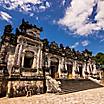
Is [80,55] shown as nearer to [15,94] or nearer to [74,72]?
[74,72]

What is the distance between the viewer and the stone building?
53.4 feet

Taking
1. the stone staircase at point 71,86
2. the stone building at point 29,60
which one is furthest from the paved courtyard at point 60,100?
the stone staircase at point 71,86

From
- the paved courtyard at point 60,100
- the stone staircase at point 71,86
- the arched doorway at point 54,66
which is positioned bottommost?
the paved courtyard at point 60,100

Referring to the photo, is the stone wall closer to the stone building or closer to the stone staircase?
the stone building

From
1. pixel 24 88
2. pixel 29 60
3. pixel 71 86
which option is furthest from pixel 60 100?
pixel 29 60

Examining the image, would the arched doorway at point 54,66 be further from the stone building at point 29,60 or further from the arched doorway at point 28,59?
the arched doorway at point 28,59

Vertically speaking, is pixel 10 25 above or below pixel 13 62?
above

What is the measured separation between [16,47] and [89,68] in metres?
18.1

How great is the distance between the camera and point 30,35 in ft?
66.8

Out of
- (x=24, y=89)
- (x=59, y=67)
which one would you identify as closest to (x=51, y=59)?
(x=59, y=67)

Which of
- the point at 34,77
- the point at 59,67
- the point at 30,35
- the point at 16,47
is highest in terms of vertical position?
the point at 30,35

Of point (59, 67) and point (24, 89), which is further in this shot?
point (59, 67)

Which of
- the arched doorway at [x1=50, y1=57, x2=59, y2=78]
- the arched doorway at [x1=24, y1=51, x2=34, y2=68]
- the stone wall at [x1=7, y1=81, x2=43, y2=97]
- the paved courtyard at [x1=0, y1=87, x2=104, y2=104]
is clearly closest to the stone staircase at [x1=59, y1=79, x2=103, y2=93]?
the stone wall at [x1=7, y1=81, x2=43, y2=97]

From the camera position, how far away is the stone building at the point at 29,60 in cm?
1627
